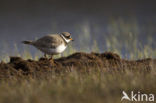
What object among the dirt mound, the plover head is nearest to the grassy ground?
the dirt mound

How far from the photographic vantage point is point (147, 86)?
6.28m

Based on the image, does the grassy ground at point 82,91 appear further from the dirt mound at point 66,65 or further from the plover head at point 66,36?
the plover head at point 66,36

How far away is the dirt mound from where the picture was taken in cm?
888

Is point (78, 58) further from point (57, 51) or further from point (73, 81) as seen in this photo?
point (73, 81)

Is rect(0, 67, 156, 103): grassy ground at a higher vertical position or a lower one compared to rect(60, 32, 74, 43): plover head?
lower

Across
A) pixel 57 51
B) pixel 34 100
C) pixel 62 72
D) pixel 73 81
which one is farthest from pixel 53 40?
pixel 34 100

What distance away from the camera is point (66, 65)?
9539 millimetres

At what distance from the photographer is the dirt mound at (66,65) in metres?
8.88

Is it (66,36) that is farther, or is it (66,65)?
(66,65)

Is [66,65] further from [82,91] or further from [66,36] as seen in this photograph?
[82,91]

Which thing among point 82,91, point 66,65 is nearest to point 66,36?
point 66,65

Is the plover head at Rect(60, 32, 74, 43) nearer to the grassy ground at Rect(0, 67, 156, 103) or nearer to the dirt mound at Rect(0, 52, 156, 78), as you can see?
the dirt mound at Rect(0, 52, 156, 78)

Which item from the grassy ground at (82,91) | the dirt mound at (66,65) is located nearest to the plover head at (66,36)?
the dirt mound at (66,65)

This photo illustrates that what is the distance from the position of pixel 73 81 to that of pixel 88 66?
2535 mm
